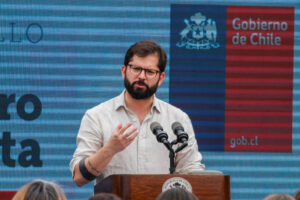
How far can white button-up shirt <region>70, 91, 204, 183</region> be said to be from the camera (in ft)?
14.4

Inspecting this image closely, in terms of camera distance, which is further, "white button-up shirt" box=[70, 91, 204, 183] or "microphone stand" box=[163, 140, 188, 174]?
"white button-up shirt" box=[70, 91, 204, 183]

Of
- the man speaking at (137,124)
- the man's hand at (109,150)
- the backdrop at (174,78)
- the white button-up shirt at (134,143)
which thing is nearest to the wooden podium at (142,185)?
the man's hand at (109,150)

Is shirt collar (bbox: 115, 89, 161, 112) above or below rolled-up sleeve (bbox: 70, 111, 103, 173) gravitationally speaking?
above

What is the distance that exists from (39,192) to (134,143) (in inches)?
52.3

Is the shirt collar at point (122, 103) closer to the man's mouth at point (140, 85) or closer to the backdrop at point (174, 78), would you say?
the man's mouth at point (140, 85)

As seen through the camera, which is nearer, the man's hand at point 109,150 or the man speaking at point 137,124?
the man's hand at point 109,150

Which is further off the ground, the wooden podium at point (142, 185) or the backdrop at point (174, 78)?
the backdrop at point (174, 78)

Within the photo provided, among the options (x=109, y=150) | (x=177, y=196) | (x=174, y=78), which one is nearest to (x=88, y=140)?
(x=109, y=150)

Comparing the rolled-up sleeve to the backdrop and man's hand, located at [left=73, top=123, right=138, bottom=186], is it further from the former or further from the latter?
the backdrop

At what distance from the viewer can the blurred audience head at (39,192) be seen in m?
3.18

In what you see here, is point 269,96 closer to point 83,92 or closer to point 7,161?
point 83,92

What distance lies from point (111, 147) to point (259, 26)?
112 inches

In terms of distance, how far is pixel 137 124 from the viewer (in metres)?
4.55

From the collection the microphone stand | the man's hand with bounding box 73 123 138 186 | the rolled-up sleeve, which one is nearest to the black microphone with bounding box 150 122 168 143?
the microphone stand
